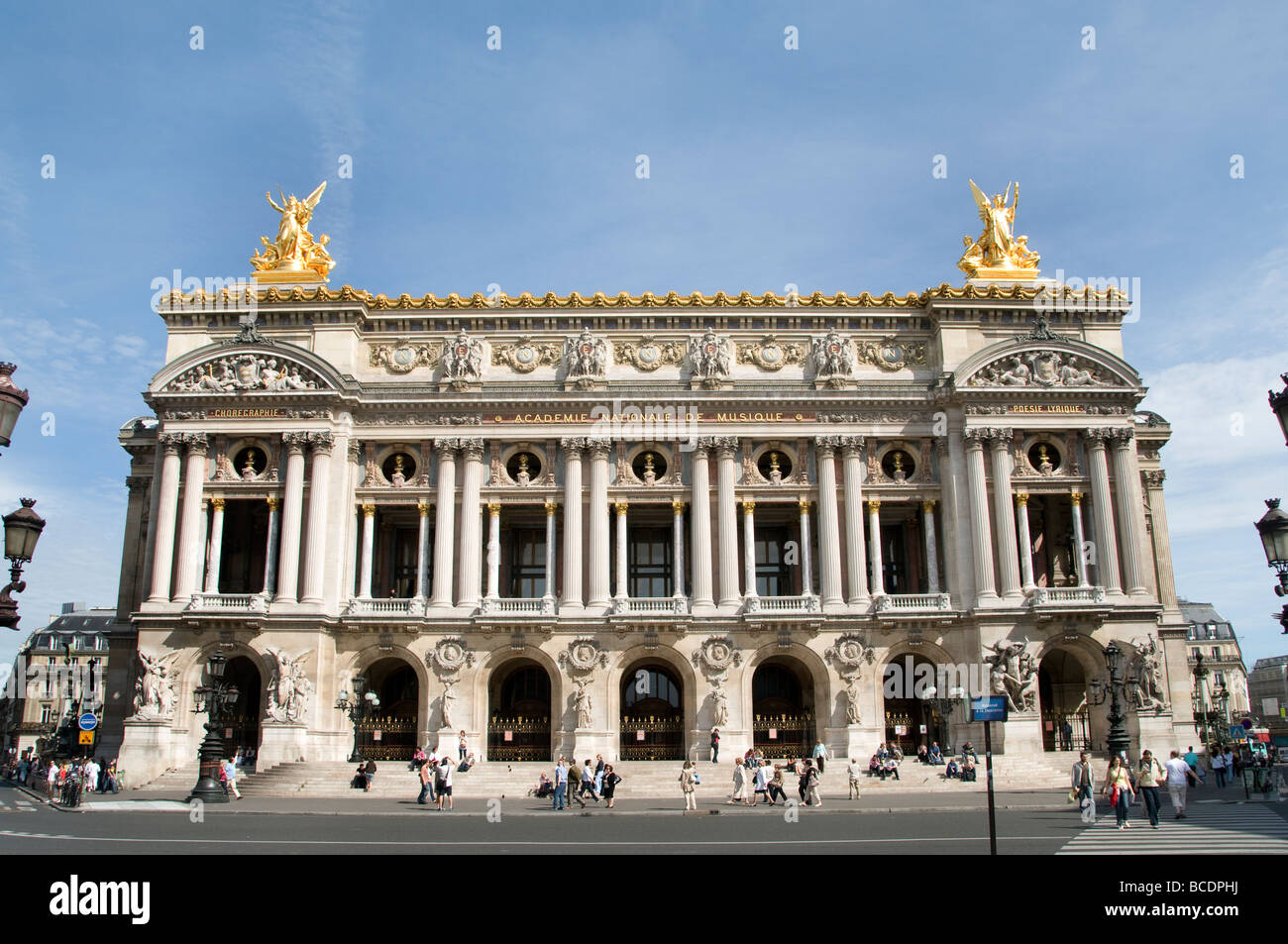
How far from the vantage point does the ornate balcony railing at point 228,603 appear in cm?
4619

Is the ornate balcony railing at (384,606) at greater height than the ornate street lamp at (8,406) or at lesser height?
greater

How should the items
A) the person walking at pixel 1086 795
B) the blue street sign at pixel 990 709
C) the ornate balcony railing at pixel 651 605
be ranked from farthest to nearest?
the ornate balcony railing at pixel 651 605 < the person walking at pixel 1086 795 < the blue street sign at pixel 990 709

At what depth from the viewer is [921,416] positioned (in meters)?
50.4

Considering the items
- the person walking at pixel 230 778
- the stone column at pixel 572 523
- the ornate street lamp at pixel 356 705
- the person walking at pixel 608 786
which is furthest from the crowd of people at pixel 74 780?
the stone column at pixel 572 523

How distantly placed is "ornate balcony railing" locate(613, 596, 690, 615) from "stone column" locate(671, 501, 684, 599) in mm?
498

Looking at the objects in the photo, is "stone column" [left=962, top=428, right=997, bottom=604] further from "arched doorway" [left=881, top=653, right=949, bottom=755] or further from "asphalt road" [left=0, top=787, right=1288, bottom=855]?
"asphalt road" [left=0, top=787, right=1288, bottom=855]

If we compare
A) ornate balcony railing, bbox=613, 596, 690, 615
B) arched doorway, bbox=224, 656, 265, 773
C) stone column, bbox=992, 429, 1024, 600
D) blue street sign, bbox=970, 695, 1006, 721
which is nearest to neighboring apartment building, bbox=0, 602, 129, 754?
arched doorway, bbox=224, 656, 265, 773

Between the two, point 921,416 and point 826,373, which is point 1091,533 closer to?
point 921,416

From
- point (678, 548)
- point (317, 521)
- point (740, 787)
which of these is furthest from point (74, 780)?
point (678, 548)

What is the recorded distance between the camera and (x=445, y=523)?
49281 mm

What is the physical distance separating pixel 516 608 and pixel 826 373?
17790 millimetres

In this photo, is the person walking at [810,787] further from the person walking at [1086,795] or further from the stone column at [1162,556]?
the stone column at [1162,556]

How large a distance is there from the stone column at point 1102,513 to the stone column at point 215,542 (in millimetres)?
38905

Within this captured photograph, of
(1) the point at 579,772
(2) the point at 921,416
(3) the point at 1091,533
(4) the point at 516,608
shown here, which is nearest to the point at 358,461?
(4) the point at 516,608
